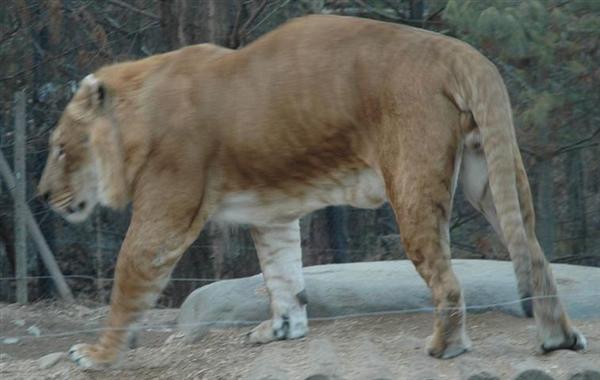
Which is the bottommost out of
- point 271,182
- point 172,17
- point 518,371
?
point 518,371

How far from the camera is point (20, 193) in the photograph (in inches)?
421

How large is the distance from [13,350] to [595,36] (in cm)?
631

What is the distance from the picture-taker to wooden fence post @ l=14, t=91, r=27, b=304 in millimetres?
10688

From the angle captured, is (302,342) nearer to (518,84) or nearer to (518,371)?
(518,371)

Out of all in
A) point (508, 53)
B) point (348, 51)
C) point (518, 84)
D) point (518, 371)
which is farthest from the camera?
point (518, 84)

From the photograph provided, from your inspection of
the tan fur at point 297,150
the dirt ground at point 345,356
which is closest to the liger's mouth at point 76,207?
the tan fur at point 297,150

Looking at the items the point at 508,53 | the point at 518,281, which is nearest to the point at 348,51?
the point at 518,281

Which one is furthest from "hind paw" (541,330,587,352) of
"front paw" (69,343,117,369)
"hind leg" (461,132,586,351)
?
"front paw" (69,343,117,369)

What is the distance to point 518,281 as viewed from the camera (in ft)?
21.1

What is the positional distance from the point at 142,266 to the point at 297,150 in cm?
110

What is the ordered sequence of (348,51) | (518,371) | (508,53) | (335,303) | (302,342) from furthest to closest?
(508,53), (335,303), (302,342), (348,51), (518,371)

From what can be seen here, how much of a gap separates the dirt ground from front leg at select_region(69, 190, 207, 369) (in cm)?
15

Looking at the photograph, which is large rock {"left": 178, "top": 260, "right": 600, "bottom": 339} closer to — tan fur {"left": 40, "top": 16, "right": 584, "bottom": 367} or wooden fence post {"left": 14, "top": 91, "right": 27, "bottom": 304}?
tan fur {"left": 40, "top": 16, "right": 584, "bottom": 367}

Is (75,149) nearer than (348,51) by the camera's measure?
No
